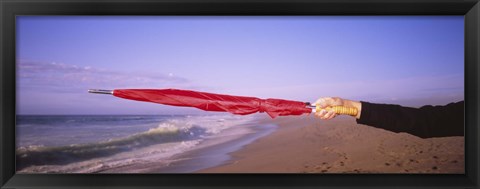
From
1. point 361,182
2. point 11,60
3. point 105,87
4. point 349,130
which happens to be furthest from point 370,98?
point 11,60

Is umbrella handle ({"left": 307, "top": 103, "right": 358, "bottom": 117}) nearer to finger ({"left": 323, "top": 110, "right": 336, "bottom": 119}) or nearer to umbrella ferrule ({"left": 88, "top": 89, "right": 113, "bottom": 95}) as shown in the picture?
finger ({"left": 323, "top": 110, "right": 336, "bottom": 119})

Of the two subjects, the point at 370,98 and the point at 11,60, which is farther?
the point at 370,98

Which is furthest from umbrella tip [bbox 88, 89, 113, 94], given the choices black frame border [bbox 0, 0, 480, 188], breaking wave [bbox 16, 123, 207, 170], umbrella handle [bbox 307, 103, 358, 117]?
umbrella handle [bbox 307, 103, 358, 117]

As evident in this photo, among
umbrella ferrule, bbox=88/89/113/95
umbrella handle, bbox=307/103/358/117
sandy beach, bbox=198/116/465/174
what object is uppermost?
umbrella ferrule, bbox=88/89/113/95

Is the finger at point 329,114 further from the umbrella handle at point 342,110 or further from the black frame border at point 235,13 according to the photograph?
the black frame border at point 235,13

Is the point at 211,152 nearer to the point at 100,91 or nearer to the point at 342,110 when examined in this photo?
the point at 100,91

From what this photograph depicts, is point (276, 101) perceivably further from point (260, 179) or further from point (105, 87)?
point (105, 87)

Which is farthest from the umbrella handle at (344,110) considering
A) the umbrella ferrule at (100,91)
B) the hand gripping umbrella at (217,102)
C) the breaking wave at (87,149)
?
the umbrella ferrule at (100,91)
